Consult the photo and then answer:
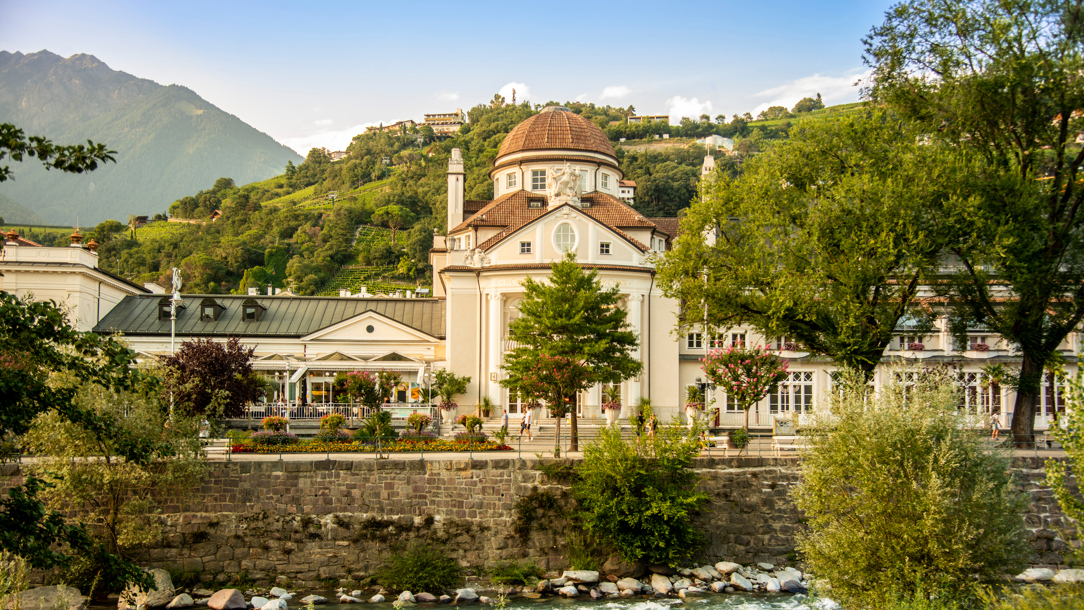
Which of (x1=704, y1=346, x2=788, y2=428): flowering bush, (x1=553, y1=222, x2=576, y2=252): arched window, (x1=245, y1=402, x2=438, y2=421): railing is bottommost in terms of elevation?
(x1=245, y1=402, x2=438, y2=421): railing

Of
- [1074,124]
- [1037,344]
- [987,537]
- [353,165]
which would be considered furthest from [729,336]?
[353,165]

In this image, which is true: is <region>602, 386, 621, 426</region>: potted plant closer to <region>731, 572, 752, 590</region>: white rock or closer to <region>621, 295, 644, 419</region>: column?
<region>621, 295, 644, 419</region>: column

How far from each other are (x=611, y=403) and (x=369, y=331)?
16.0m

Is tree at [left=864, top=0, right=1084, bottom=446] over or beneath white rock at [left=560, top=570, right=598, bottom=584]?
over

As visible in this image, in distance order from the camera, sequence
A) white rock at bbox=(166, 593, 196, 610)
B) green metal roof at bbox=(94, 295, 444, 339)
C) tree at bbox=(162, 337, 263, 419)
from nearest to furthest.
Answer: white rock at bbox=(166, 593, 196, 610) < tree at bbox=(162, 337, 263, 419) < green metal roof at bbox=(94, 295, 444, 339)

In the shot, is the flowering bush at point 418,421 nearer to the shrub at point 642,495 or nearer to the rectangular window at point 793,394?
the shrub at point 642,495

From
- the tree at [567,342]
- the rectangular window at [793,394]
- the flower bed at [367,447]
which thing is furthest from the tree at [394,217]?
the flower bed at [367,447]

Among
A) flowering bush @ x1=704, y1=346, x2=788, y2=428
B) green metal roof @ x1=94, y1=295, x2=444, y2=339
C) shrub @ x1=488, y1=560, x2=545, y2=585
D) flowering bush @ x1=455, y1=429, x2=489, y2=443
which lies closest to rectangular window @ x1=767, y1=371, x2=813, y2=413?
A: flowering bush @ x1=704, y1=346, x2=788, y2=428

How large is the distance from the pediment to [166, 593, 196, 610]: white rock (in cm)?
2326

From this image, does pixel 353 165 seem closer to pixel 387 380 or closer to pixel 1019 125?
pixel 387 380

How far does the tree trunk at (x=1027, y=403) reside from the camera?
27875mm

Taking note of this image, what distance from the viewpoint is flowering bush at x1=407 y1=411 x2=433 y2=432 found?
3243 cm

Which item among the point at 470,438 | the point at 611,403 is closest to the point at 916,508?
the point at 470,438

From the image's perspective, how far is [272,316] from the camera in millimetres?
47562
